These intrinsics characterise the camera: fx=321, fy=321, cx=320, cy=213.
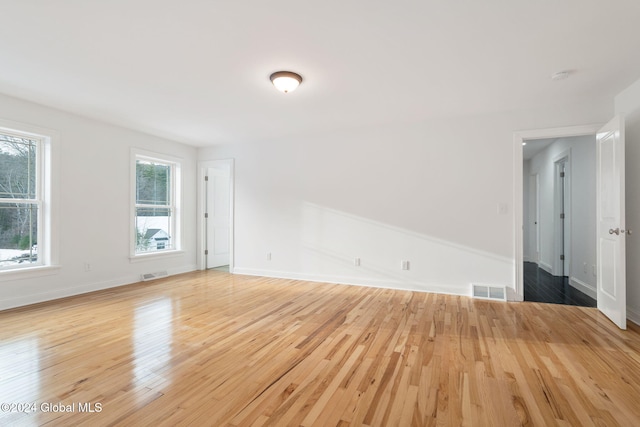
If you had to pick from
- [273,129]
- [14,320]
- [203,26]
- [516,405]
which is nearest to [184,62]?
[203,26]

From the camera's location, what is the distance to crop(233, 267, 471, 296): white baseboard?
446cm

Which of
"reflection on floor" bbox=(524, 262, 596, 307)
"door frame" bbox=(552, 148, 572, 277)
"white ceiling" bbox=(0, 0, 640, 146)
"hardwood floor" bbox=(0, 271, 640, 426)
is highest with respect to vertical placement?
"white ceiling" bbox=(0, 0, 640, 146)

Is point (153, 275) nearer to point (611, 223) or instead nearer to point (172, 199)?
point (172, 199)

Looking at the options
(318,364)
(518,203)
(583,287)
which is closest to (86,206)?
(318,364)

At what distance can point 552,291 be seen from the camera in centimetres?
464

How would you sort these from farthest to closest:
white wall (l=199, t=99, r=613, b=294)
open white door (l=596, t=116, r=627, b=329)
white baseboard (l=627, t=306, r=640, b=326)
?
white wall (l=199, t=99, r=613, b=294), white baseboard (l=627, t=306, r=640, b=326), open white door (l=596, t=116, r=627, b=329)

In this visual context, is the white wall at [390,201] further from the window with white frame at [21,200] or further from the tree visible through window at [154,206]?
the window with white frame at [21,200]

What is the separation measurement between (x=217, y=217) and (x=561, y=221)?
6489 millimetres

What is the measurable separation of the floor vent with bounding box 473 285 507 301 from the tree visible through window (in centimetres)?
516

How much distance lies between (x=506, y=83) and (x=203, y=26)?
2.96 metres

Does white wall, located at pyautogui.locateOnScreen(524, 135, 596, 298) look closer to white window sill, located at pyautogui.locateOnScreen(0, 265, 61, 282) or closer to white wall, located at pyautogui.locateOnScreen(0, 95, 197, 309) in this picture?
white wall, located at pyautogui.locateOnScreen(0, 95, 197, 309)

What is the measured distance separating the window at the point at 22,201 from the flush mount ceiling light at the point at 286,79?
3.24 meters

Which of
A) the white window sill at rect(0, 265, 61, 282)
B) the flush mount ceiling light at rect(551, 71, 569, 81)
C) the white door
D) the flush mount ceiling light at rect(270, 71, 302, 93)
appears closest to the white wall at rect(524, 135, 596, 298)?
the flush mount ceiling light at rect(551, 71, 569, 81)

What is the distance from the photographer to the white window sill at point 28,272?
12.2 feet
